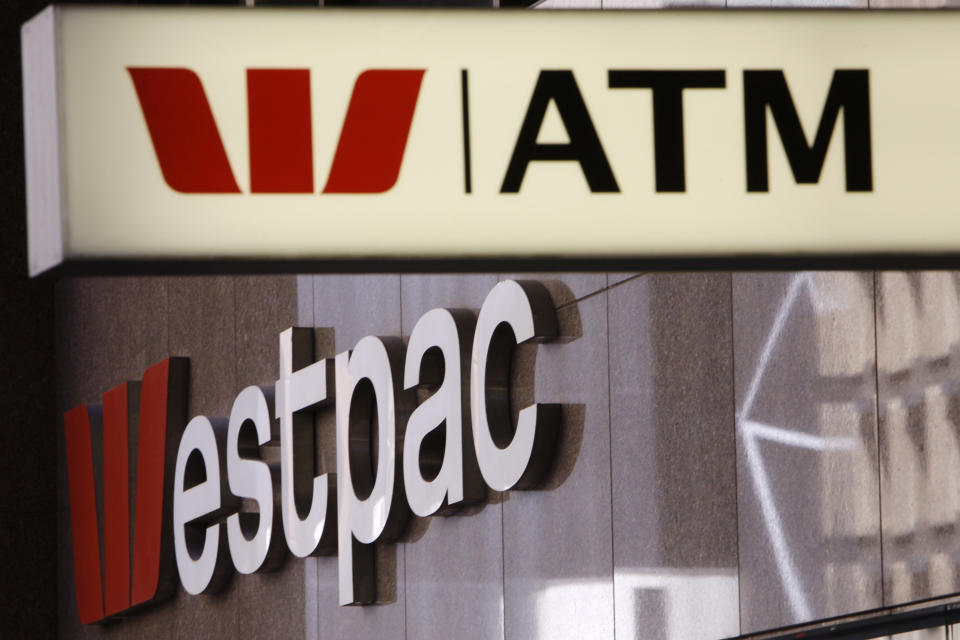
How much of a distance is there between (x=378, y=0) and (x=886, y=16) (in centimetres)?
799

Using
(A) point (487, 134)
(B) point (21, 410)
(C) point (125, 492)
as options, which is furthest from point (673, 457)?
(B) point (21, 410)

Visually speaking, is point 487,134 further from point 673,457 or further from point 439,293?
point 439,293

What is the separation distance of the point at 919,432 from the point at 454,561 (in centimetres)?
393

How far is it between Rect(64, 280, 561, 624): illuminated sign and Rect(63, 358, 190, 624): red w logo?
18 mm

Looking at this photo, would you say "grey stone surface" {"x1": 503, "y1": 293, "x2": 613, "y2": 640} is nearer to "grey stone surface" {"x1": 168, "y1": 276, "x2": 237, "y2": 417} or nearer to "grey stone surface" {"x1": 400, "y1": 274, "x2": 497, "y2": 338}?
"grey stone surface" {"x1": 400, "y1": 274, "x2": 497, "y2": 338}

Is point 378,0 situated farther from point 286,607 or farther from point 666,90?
point 666,90

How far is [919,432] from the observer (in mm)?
5332

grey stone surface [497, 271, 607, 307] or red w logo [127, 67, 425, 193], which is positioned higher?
grey stone surface [497, 271, 607, 307]

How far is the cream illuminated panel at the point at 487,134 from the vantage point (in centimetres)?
264

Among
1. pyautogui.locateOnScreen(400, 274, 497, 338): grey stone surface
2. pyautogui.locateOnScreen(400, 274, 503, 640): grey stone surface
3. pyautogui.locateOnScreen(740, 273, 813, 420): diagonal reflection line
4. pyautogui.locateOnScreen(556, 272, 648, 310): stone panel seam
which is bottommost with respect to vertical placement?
pyautogui.locateOnScreen(400, 274, 503, 640): grey stone surface

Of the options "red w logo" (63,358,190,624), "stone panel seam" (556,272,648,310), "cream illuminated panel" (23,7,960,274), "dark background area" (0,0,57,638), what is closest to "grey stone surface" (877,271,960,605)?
"stone panel seam" (556,272,648,310)

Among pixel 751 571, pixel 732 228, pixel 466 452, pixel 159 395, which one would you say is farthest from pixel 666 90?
pixel 159 395

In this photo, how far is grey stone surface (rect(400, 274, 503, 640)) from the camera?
333 inches

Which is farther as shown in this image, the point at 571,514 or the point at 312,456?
the point at 312,456
